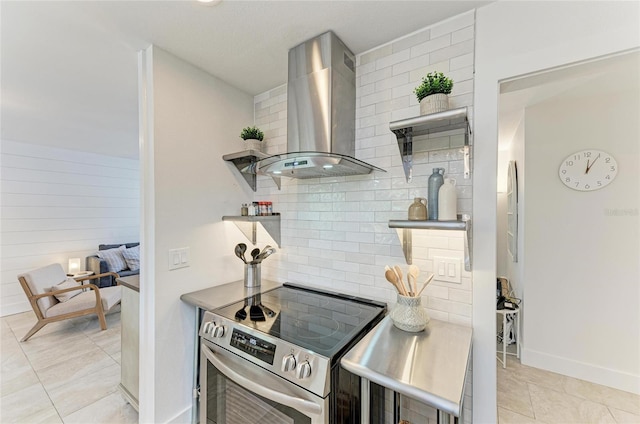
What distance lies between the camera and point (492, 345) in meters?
1.25

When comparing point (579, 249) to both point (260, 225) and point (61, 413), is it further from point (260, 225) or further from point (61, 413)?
point (61, 413)

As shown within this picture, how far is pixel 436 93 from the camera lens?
1237mm

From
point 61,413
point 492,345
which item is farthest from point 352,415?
point 61,413

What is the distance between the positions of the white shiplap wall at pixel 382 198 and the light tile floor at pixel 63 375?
5.49 feet

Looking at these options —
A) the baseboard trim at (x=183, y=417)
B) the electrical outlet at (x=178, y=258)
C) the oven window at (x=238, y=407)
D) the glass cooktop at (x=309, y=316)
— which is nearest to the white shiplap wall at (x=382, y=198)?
the glass cooktop at (x=309, y=316)

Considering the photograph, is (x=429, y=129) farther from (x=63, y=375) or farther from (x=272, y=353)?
(x=63, y=375)

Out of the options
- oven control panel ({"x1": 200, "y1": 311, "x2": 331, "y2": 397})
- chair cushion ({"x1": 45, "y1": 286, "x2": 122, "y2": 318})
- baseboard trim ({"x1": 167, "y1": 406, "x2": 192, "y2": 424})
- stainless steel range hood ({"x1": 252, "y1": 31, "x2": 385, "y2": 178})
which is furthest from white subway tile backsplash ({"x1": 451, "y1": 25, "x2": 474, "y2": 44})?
chair cushion ({"x1": 45, "y1": 286, "x2": 122, "y2": 318})

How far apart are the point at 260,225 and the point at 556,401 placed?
2725 millimetres

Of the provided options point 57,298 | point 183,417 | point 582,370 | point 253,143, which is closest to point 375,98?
point 253,143

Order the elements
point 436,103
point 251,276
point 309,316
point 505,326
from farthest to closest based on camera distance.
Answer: point 505,326, point 251,276, point 309,316, point 436,103

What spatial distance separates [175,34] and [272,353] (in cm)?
182

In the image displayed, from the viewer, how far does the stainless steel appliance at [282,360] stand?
1035 millimetres

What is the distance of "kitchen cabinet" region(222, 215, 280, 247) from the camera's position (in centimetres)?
190

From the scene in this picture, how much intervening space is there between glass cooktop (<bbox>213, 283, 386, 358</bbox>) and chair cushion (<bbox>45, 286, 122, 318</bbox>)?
2.66 m
